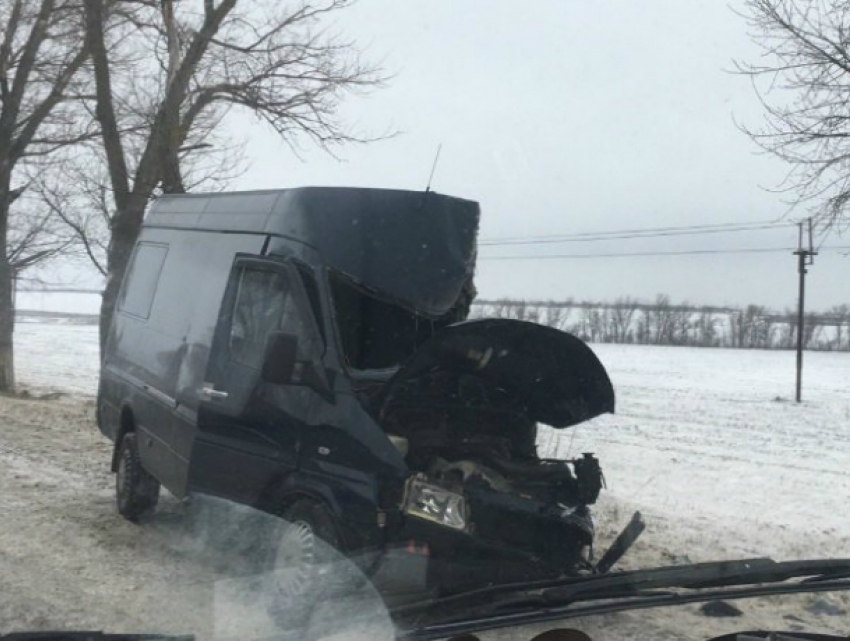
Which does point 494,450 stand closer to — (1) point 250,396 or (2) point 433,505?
(2) point 433,505

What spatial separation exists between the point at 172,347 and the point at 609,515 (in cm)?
440

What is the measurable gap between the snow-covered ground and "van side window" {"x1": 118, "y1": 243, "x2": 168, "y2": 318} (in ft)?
5.63

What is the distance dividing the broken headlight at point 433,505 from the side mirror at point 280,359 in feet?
3.02

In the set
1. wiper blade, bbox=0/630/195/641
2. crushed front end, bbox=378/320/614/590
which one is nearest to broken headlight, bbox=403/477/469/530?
crushed front end, bbox=378/320/614/590

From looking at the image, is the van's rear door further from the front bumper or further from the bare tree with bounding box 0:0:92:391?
the bare tree with bounding box 0:0:92:391

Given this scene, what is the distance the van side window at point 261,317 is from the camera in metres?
6.13

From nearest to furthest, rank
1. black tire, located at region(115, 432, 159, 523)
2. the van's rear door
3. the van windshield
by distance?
the van's rear door
the van windshield
black tire, located at region(115, 432, 159, 523)

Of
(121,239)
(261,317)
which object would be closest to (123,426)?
(261,317)

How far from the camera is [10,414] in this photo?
1562 centimetres

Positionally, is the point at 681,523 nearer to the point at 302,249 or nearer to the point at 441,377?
the point at 441,377

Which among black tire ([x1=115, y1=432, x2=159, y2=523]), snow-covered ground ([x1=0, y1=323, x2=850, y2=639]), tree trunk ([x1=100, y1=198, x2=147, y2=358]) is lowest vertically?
snow-covered ground ([x1=0, y1=323, x2=850, y2=639])

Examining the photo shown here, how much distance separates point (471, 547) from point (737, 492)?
7.31 meters

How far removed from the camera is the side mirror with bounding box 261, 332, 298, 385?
571cm

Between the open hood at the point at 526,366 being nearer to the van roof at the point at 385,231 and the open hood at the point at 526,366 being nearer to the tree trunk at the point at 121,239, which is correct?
the van roof at the point at 385,231
